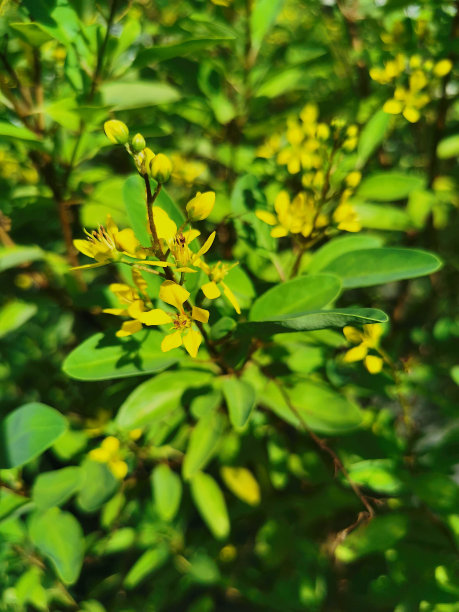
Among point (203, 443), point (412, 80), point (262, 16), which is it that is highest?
point (262, 16)

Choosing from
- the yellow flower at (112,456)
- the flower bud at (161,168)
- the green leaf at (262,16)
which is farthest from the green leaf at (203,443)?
the green leaf at (262,16)

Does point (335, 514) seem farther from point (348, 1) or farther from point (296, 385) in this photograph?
point (348, 1)

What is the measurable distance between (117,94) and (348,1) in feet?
3.85

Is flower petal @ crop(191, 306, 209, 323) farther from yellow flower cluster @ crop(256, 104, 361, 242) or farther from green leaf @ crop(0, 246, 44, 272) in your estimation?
green leaf @ crop(0, 246, 44, 272)

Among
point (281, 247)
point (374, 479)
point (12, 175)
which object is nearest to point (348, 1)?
point (281, 247)

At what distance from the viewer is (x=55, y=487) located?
122 cm

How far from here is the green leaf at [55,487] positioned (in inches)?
45.3

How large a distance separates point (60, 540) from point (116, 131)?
1.04 meters

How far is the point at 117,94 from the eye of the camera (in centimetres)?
106

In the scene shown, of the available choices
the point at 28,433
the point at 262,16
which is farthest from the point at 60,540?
the point at 262,16

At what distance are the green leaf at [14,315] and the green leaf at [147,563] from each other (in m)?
0.86

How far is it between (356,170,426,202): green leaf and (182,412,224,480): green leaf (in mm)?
763

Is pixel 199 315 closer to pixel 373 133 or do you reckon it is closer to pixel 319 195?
pixel 319 195

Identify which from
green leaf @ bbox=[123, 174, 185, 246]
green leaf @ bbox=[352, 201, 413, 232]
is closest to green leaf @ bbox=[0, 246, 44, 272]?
green leaf @ bbox=[123, 174, 185, 246]
